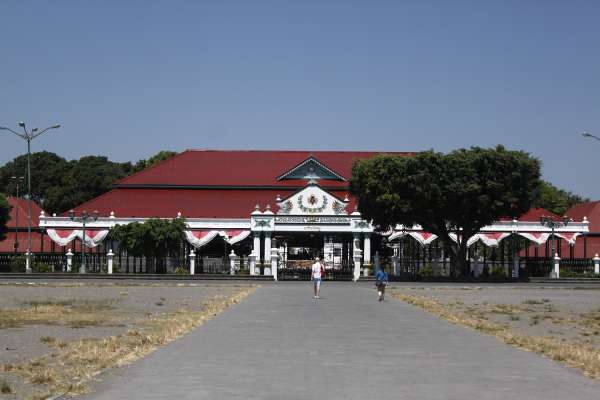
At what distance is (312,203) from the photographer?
63.0 meters

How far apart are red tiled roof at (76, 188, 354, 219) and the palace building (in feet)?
0.24

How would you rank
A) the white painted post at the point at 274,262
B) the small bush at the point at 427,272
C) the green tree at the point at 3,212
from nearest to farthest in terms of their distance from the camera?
1. the white painted post at the point at 274,262
2. the small bush at the point at 427,272
3. the green tree at the point at 3,212

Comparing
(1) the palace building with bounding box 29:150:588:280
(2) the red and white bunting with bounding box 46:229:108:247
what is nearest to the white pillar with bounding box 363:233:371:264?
(1) the palace building with bounding box 29:150:588:280

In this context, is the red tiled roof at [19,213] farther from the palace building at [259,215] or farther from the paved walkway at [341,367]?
the paved walkway at [341,367]

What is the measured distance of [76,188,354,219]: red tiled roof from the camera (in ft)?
226

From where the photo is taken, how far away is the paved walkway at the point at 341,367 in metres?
10.9

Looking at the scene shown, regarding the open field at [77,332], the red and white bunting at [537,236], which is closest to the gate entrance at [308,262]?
the red and white bunting at [537,236]

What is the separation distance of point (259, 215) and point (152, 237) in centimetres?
715

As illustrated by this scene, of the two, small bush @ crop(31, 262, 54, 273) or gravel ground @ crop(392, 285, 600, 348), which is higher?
small bush @ crop(31, 262, 54, 273)

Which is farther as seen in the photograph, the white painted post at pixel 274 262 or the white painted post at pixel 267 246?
the white painted post at pixel 267 246

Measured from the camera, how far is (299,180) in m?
72.8

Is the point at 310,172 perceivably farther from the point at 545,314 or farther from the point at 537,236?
the point at 545,314

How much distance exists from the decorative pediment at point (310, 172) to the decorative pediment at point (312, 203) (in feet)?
29.6

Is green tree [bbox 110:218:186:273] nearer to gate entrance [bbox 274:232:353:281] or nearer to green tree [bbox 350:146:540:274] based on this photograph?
gate entrance [bbox 274:232:353:281]
